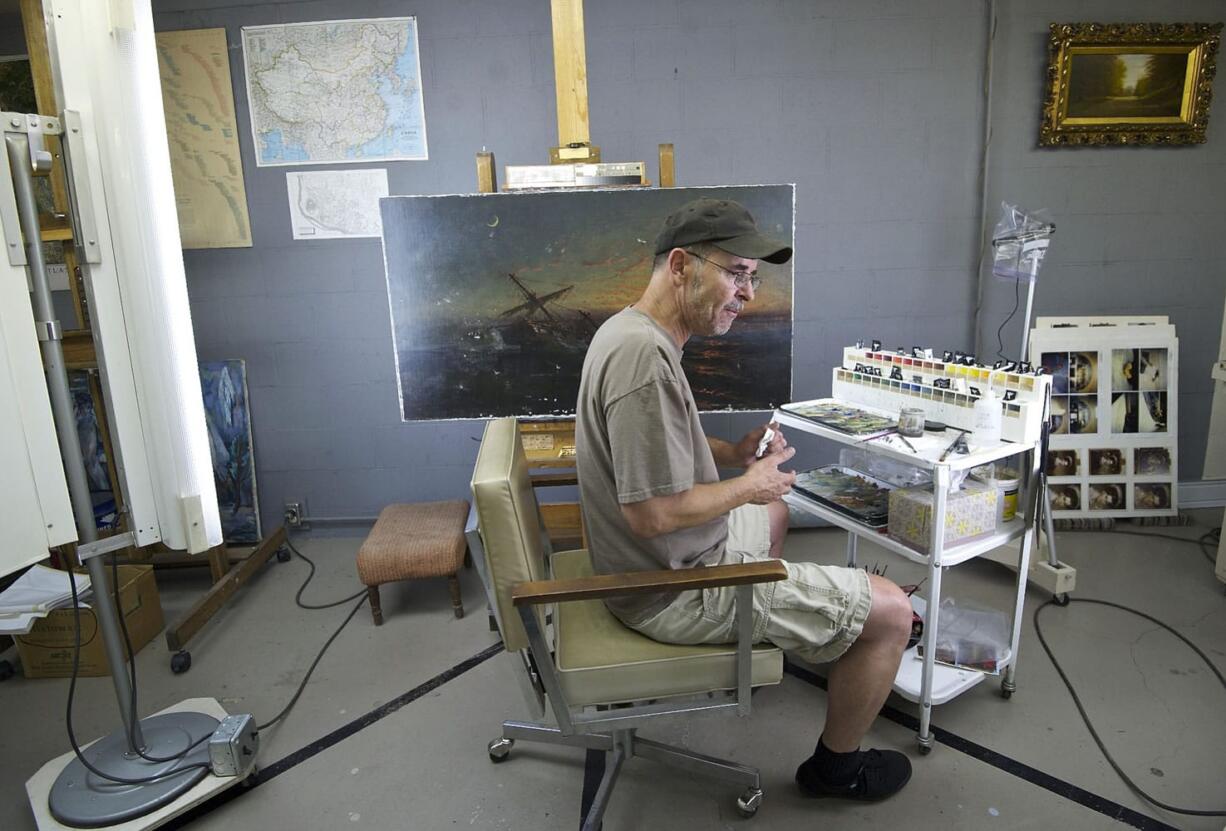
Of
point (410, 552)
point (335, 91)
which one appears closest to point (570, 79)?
point (335, 91)

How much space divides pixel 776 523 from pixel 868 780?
67cm

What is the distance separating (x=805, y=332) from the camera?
3129 mm

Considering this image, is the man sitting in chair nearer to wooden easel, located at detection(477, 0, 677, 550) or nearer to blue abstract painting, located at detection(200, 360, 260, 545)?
wooden easel, located at detection(477, 0, 677, 550)

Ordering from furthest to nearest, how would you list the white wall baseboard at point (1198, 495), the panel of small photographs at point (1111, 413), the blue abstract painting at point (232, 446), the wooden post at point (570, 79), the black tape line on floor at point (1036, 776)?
the white wall baseboard at point (1198, 495)
the blue abstract painting at point (232, 446)
the panel of small photographs at point (1111, 413)
the wooden post at point (570, 79)
the black tape line on floor at point (1036, 776)

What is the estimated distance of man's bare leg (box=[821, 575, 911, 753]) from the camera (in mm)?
1476

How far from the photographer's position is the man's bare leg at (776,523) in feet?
6.38

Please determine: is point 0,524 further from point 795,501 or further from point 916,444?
point 916,444

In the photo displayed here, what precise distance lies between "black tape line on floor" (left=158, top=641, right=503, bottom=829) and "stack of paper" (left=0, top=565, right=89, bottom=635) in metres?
0.97

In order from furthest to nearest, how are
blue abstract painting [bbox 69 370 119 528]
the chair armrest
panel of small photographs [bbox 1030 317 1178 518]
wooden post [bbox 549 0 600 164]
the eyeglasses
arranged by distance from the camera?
panel of small photographs [bbox 1030 317 1178 518], blue abstract painting [bbox 69 370 119 528], wooden post [bbox 549 0 600 164], the eyeglasses, the chair armrest

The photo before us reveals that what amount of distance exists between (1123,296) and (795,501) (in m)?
2.24

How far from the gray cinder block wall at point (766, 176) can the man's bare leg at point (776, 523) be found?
1225 millimetres

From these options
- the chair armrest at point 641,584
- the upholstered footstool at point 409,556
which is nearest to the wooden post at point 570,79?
the upholstered footstool at point 409,556

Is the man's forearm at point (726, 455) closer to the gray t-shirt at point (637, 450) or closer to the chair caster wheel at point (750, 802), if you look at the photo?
the gray t-shirt at point (637, 450)

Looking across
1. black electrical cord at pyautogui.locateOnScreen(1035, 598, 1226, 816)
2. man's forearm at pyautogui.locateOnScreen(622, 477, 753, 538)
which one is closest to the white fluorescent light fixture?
man's forearm at pyautogui.locateOnScreen(622, 477, 753, 538)
